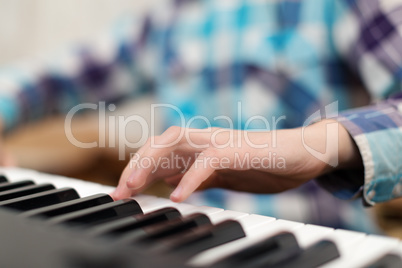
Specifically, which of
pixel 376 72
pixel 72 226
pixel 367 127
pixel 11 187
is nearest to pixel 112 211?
pixel 72 226

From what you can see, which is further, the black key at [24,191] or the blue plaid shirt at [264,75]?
the blue plaid shirt at [264,75]

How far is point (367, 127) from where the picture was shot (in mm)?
542

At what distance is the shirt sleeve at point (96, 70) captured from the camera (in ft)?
3.53

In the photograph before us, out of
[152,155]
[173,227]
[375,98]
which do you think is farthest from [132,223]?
[375,98]

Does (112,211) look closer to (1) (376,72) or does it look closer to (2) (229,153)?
(2) (229,153)

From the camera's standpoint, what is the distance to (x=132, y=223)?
0.34m

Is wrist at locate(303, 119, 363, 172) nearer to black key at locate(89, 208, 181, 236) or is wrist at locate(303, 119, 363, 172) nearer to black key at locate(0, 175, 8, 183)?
black key at locate(89, 208, 181, 236)

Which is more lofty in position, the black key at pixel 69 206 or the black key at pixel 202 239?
the black key at pixel 69 206

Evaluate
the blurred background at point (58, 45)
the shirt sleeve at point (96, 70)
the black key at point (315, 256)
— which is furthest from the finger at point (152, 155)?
the blurred background at point (58, 45)

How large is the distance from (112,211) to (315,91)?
0.58 meters

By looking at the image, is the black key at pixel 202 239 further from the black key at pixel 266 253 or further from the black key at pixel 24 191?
the black key at pixel 24 191

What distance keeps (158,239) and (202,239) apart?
0.03 m

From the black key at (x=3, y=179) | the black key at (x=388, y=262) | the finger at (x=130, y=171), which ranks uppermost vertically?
the finger at (x=130, y=171)

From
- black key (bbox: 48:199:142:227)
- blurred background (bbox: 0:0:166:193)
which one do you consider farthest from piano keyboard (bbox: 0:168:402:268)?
blurred background (bbox: 0:0:166:193)
